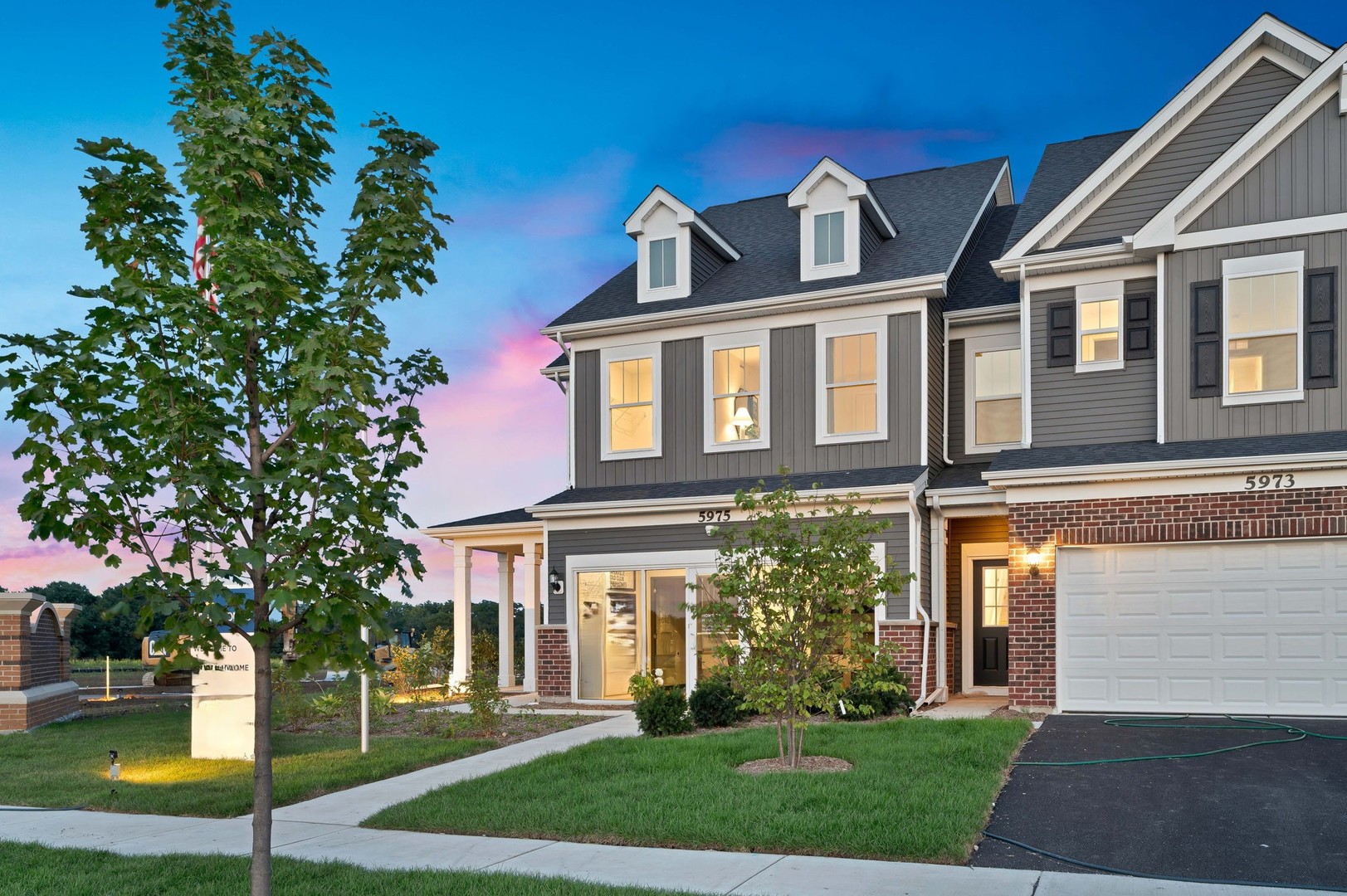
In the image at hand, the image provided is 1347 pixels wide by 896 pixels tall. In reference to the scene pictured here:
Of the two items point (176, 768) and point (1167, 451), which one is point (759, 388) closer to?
point (1167, 451)

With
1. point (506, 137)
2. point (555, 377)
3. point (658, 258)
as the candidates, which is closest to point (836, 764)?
point (658, 258)

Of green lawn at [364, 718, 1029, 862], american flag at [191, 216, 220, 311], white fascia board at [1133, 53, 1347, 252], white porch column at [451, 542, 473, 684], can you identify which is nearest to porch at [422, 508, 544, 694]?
white porch column at [451, 542, 473, 684]

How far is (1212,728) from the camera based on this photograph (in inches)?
481

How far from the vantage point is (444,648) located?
931 inches

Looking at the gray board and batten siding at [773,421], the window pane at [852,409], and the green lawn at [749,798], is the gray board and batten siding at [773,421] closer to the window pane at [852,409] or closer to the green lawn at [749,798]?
the window pane at [852,409]

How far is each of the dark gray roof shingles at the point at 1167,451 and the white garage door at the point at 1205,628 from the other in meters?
1.09

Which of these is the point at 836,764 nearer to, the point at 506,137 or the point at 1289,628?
the point at 1289,628

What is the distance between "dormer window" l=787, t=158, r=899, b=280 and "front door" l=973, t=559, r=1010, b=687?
512cm

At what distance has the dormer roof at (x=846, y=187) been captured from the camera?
17547 mm

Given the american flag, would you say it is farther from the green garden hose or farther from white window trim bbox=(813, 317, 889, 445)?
white window trim bbox=(813, 317, 889, 445)

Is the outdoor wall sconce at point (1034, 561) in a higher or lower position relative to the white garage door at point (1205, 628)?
higher

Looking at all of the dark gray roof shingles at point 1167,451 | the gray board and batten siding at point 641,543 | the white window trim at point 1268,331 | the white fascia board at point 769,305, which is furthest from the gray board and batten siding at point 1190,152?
the gray board and batten siding at point 641,543

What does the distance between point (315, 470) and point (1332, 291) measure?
12.5 metres

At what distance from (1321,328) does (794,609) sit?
7.72 m
